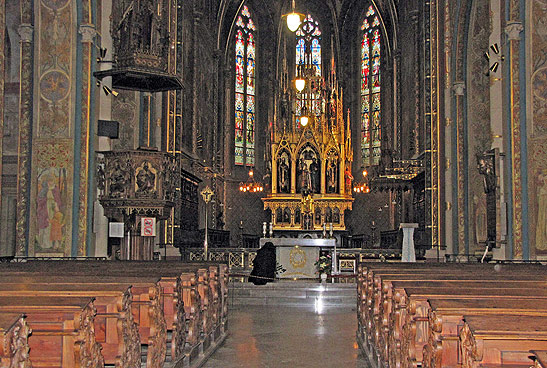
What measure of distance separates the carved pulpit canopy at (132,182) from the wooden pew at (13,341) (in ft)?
34.5

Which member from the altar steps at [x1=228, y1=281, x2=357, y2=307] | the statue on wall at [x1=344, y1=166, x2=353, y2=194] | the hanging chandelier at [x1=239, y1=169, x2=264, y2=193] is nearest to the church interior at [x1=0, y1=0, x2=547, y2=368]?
the altar steps at [x1=228, y1=281, x2=357, y2=307]

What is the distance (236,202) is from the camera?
108 ft

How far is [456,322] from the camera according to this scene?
4359 mm

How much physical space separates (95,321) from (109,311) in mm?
Answer: 238

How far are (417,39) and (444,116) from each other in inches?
227

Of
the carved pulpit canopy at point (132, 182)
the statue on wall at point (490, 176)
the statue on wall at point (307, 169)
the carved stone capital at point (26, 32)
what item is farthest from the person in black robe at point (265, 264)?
the statue on wall at point (307, 169)

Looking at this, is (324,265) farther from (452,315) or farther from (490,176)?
(452,315)

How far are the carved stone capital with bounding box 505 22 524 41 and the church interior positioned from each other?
3 cm

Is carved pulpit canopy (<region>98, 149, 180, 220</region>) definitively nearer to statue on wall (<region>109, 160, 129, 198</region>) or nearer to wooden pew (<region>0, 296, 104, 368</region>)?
statue on wall (<region>109, 160, 129, 198</region>)

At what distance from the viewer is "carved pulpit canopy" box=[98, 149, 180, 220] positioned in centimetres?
1388

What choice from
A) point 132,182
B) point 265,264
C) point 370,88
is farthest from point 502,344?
point 370,88

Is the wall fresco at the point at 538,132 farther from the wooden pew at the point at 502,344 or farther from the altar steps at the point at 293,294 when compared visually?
the wooden pew at the point at 502,344

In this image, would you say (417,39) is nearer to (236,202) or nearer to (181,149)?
(181,149)

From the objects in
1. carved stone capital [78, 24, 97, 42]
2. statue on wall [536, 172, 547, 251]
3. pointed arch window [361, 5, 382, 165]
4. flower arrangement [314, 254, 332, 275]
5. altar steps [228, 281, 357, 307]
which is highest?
pointed arch window [361, 5, 382, 165]
